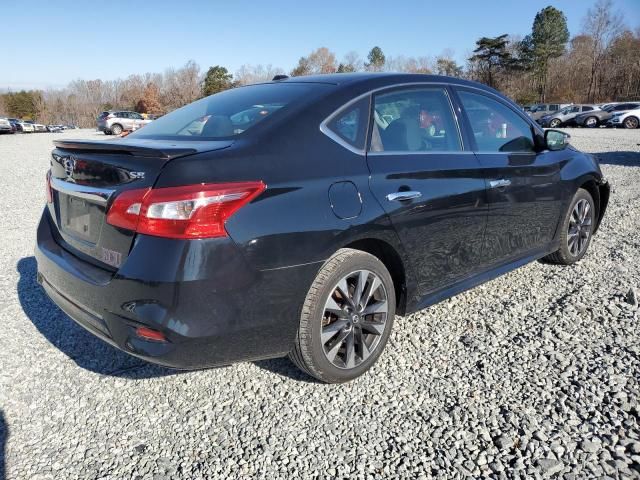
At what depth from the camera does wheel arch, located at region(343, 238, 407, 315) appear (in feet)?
8.78

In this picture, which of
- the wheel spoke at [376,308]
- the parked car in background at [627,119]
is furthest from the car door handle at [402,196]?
the parked car in background at [627,119]

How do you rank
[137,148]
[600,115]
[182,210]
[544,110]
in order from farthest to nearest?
[544,110], [600,115], [137,148], [182,210]

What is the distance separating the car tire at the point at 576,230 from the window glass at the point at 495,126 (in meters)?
0.85

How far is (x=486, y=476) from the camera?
2.02 meters

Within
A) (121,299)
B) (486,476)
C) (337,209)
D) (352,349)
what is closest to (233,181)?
(337,209)

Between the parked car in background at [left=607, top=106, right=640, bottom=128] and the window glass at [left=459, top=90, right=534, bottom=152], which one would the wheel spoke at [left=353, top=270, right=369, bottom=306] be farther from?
the parked car in background at [left=607, top=106, right=640, bottom=128]

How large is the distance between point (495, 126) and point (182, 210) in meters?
2.60

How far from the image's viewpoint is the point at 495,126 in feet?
12.1

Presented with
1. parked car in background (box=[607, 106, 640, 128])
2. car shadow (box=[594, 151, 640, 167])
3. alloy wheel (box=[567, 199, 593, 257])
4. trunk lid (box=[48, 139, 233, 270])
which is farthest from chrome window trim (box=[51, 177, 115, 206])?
parked car in background (box=[607, 106, 640, 128])

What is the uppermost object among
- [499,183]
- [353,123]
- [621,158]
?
[353,123]

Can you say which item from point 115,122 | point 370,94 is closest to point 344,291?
point 370,94

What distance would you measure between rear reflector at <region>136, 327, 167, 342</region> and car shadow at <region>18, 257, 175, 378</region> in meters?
0.81

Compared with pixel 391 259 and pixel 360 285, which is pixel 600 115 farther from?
pixel 360 285

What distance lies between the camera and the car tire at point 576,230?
4.33m
